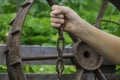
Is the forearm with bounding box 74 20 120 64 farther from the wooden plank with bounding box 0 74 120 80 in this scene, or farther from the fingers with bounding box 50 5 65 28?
the wooden plank with bounding box 0 74 120 80

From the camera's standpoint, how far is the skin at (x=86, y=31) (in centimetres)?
212

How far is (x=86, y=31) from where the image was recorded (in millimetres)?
2264

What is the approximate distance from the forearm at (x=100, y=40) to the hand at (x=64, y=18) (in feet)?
0.10

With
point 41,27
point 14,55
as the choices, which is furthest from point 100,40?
point 41,27

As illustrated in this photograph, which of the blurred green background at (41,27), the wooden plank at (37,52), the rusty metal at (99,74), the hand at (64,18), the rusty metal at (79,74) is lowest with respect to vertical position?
the blurred green background at (41,27)

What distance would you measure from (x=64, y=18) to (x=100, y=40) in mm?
219

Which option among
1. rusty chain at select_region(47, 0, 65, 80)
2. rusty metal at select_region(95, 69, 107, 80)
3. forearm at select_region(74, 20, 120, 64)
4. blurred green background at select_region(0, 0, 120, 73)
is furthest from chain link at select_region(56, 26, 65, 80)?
blurred green background at select_region(0, 0, 120, 73)

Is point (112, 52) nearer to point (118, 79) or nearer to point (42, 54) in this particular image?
point (42, 54)

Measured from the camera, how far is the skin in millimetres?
2119

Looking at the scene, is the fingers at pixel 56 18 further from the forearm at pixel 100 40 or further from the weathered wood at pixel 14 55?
the weathered wood at pixel 14 55

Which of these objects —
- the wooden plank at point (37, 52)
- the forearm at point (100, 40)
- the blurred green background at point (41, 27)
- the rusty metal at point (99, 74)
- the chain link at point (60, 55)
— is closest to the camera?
the chain link at point (60, 55)

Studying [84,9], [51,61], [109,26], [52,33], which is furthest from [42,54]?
[84,9]

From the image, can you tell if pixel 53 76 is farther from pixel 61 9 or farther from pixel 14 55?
pixel 61 9

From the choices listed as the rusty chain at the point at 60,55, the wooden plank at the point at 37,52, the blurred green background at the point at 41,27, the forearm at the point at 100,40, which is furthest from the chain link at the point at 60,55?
the blurred green background at the point at 41,27
